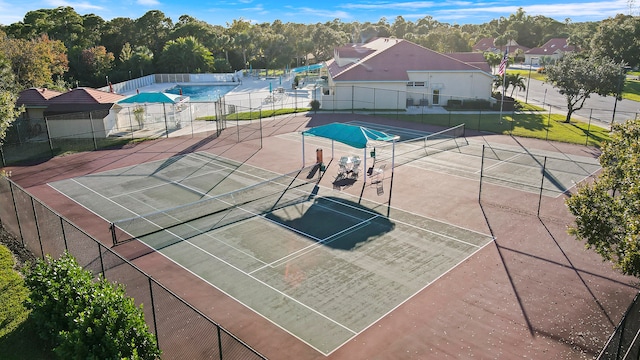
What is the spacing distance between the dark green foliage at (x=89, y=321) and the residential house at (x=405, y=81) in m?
38.8

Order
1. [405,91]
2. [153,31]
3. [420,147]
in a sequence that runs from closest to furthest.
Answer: [420,147] → [405,91] → [153,31]

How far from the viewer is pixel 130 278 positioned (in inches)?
615

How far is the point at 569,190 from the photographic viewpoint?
24.9 m

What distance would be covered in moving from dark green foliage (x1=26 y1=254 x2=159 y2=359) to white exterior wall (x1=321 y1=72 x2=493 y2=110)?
127ft

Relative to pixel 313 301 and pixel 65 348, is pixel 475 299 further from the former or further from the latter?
pixel 65 348

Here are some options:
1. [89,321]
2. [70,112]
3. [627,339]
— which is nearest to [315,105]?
[70,112]

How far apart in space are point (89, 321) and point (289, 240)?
9.13 meters

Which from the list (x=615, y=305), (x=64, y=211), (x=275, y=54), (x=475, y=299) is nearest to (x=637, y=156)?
(x=615, y=305)

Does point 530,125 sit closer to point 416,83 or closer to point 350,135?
point 416,83

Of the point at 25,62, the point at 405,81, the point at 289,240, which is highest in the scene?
the point at 25,62

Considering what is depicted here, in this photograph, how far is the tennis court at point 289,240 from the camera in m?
14.9

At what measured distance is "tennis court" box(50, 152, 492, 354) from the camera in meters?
14.9

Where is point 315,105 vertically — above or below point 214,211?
above

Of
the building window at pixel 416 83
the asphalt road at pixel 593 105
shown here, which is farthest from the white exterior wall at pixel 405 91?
the asphalt road at pixel 593 105
